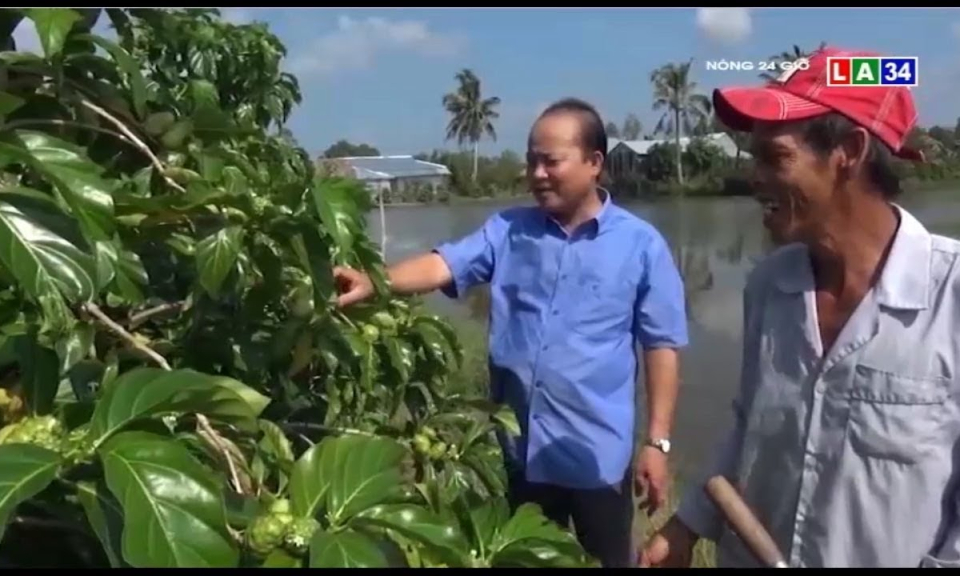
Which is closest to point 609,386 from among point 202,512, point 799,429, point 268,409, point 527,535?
point 799,429

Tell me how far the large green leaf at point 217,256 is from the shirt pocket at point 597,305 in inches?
64.5

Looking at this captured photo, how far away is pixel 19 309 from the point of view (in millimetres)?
1354

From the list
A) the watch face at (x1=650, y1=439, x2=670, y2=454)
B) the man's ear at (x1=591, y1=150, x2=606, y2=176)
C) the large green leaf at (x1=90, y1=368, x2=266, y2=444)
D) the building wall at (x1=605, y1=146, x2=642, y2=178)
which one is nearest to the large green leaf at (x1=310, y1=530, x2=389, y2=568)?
the large green leaf at (x1=90, y1=368, x2=266, y2=444)

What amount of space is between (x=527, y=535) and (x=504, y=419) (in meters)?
1.02

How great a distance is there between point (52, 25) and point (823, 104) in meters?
1.05

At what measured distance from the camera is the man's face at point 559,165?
122 inches

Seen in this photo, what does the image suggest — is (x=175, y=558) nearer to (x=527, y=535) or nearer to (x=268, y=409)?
(x=527, y=535)

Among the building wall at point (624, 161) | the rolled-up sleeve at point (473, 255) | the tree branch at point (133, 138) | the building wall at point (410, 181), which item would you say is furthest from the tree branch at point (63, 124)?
the building wall at point (410, 181)

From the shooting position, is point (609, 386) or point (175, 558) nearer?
point (175, 558)

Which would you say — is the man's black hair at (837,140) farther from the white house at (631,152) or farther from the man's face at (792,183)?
the white house at (631,152)

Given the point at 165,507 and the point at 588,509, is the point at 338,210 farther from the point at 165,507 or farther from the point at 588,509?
the point at 588,509

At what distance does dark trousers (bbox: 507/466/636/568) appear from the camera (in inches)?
121

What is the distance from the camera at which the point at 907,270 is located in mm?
1809

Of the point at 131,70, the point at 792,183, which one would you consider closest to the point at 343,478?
the point at 131,70
